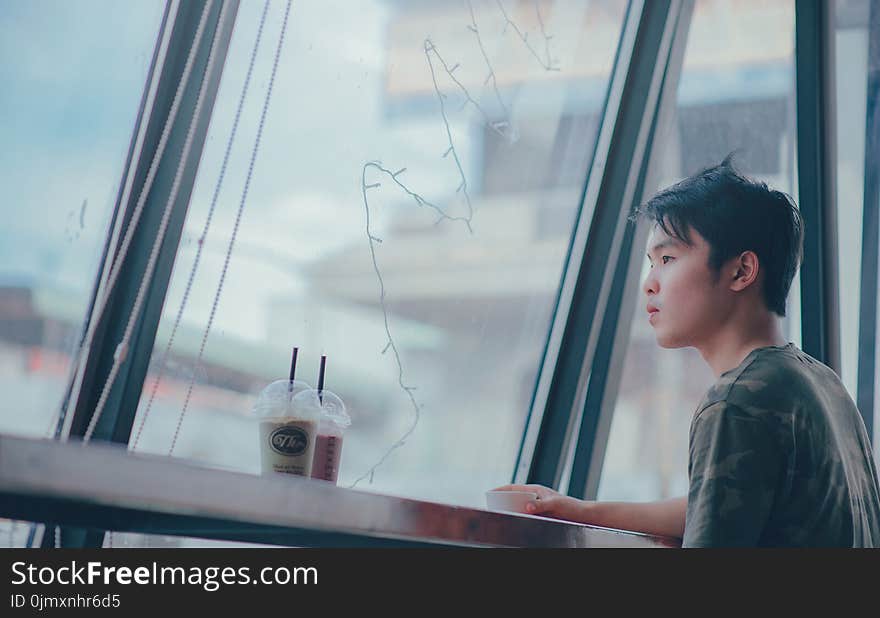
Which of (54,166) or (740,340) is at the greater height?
(54,166)

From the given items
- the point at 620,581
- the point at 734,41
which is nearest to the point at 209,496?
the point at 620,581

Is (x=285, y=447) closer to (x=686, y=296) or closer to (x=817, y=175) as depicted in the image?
(x=686, y=296)

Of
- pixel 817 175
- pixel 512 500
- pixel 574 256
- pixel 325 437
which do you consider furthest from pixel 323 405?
pixel 817 175

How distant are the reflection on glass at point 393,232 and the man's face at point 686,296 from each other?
52 centimetres

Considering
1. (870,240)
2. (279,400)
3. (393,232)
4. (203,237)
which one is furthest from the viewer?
(870,240)

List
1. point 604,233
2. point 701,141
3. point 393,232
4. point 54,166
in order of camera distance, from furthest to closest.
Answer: point 701,141, point 604,233, point 393,232, point 54,166

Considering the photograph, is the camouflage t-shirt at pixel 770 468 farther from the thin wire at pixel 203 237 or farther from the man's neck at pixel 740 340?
the thin wire at pixel 203 237

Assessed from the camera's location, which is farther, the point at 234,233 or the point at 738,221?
the point at 234,233

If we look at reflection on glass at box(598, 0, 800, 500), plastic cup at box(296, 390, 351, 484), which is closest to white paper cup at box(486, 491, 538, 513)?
plastic cup at box(296, 390, 351, 484)

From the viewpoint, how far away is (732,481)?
1033 mm

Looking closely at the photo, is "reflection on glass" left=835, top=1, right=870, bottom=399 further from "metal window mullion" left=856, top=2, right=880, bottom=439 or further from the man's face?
the man's face

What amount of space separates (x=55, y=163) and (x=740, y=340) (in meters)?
1.03

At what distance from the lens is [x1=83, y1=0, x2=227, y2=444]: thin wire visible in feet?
4.25

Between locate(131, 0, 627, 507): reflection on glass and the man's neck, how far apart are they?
52cm
